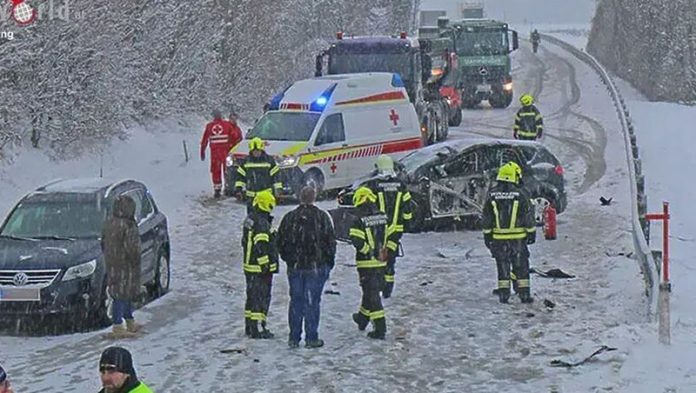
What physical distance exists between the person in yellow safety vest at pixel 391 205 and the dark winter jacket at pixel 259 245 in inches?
60.1

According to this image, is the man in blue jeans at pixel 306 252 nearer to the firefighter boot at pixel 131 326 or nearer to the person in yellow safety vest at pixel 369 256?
the person in yellow safety vest at pixel 369 256

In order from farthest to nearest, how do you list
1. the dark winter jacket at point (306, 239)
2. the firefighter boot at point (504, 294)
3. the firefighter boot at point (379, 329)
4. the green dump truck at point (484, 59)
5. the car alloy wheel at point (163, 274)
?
the green dump truck at point (484, 59) → the car alloy wheel at point (163, 274) → the firefighter boot at point (504, 294) → the firefighter boot at point (379, 329) → the dark winter jacket at point (306, 239)

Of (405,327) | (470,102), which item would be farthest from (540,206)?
(470,102)

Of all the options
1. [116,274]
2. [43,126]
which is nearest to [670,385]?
[116,274]

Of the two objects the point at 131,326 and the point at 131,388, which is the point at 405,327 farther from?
the point at 131,388

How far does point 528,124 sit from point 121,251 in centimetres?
1366

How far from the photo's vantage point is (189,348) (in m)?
12.3

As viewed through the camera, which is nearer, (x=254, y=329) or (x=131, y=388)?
(x=131, y=388)

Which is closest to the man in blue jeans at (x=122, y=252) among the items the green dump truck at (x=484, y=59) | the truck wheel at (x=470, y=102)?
the green dump truck at (x=484, y=59)

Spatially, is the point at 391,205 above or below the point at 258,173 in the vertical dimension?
above

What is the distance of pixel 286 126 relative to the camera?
22.8 m

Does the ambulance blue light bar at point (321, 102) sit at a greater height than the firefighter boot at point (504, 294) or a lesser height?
greater

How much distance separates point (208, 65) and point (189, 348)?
21.8m

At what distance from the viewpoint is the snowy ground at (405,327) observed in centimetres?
1105
